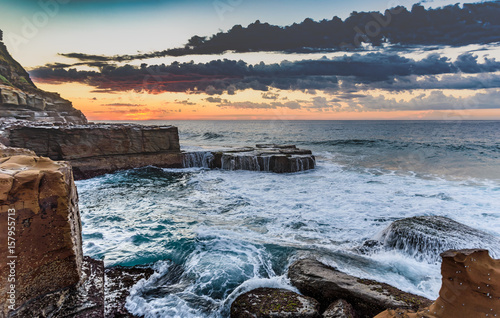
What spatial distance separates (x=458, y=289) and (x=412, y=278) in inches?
126

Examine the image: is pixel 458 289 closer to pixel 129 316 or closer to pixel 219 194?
pixel 129 316

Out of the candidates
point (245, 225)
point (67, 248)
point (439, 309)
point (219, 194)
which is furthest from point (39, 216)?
point (219, 194)

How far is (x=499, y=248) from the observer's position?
684 centimetres

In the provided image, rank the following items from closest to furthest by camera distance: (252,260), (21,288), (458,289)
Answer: (458,289)
(21,288)
(252,260)

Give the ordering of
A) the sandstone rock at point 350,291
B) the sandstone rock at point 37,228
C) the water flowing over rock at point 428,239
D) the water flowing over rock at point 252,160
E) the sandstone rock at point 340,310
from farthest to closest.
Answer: the water flowing over rock at point 252,160 < the water flowing over rock at point 428,239 < the sandstone rock at point 350,291 < the sandstone rock at point 340,310 < the sandstone rock at point 37,228

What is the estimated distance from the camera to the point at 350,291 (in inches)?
188

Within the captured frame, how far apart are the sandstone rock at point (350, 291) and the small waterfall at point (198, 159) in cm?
1541

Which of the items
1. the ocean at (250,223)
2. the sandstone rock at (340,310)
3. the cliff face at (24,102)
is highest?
the cliff face at (24,102)

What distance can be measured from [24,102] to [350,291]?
131ft

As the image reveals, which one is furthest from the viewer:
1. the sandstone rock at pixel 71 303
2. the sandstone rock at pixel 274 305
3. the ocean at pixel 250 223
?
the ocean at pixel 250 223

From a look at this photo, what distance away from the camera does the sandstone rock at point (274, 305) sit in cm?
436

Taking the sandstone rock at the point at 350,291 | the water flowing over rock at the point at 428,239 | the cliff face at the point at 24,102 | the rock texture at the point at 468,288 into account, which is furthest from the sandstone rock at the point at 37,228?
the cliff face at the point at 24,102

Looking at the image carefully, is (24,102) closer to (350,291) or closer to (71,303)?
(71,303)

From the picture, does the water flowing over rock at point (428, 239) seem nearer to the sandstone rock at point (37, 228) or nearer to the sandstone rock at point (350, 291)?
the sandstone rock at point (350, 291)
